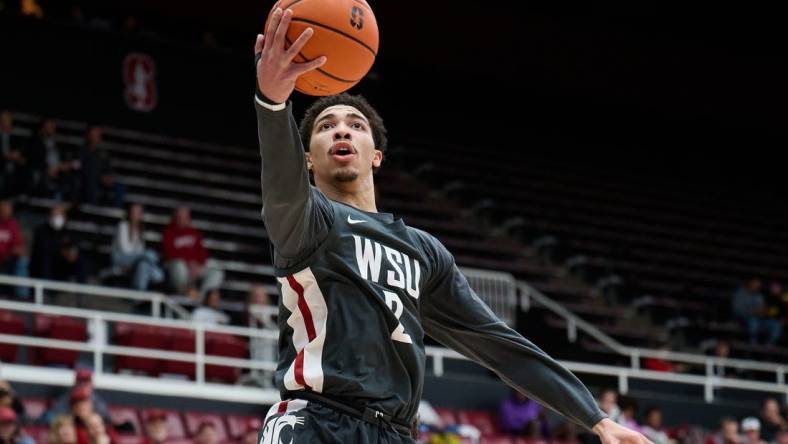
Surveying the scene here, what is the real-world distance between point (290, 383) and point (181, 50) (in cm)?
1685

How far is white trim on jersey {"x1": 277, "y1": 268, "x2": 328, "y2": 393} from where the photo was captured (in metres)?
4.49

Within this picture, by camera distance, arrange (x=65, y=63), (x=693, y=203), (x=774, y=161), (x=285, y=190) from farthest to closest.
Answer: (x=774, y=161) → (x=693, y=203) → (x=65, y=63) → (x=285, y=190)

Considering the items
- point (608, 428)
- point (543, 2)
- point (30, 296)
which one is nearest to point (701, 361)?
point (30, 296)

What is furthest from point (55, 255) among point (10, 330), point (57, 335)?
point (10, 330)

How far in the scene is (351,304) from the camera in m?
4.57

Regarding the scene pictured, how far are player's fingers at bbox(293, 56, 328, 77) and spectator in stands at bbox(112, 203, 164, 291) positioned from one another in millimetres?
10755

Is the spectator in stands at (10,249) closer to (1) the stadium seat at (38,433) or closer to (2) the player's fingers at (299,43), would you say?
(1) the stadium seat at (38,433)

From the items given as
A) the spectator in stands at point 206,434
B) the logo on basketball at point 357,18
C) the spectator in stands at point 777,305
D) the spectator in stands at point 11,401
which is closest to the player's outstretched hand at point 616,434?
the logo on basketball at point 357,18

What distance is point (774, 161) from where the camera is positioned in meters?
26.6

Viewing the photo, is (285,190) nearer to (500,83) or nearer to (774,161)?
(500,83)

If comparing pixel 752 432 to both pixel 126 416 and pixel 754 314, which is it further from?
pixel 754 314

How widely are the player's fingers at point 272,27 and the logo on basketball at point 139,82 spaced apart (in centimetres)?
1640

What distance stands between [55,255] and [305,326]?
1028 centimetres

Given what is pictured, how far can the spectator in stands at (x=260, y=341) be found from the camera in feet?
46.1
